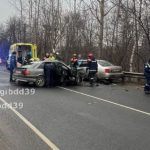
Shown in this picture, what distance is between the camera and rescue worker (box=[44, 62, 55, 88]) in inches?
893

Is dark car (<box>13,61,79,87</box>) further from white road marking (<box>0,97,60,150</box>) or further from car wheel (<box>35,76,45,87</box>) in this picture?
white road marking (<box>0,97,60,150</box>)

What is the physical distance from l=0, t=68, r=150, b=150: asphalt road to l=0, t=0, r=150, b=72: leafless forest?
45.5 feet

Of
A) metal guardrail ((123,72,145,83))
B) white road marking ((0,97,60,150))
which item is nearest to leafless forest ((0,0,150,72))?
metal guardrail ((123,72,145,83))

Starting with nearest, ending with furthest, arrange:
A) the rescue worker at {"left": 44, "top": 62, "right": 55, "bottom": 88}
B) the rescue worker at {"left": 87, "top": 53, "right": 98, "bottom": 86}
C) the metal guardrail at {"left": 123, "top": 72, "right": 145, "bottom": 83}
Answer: the rescue worker at {"left": 44, "top": 62, "right": 55, "bottom": 88}
the rescue worker at {"left": 87, "top": 53, "right": 98, "bottom": 86}
the metal guardrail at {"left": 123, "top": 72, "right": 145, "bottom": 83}

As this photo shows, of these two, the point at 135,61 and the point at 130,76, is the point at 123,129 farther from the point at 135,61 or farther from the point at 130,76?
the point at 135,61

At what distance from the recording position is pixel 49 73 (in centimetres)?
2272

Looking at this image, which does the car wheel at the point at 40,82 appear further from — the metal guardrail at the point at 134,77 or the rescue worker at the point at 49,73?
the metal guardrail at the point at 134,77

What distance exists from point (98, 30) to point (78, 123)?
30.9 meters

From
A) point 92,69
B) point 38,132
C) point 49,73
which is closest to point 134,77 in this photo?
point 92,69

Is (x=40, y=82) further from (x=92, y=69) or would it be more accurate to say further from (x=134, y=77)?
(x=134, y=77)

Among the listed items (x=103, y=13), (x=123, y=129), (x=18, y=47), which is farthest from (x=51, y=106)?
(x=18, y=47)

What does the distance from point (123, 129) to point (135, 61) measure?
2575 cm

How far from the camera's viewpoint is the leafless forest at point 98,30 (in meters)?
→ 31.7

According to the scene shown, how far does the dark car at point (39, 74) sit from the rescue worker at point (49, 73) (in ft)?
0.64
